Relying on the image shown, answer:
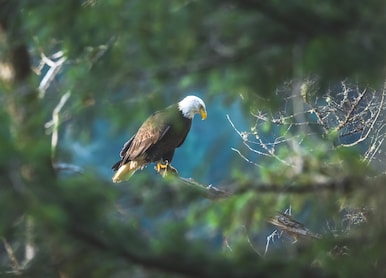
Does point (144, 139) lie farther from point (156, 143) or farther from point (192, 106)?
point (192, 106)

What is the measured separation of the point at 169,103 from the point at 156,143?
471 cm

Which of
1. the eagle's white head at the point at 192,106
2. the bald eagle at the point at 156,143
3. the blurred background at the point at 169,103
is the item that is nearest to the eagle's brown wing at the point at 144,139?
the bald eagle at the point at 156,143

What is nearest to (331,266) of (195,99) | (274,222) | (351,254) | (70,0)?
(351,254)

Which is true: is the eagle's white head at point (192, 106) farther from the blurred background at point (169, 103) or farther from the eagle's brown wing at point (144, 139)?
the blurred background at point (169, 103)

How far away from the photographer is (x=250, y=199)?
262 centimetres

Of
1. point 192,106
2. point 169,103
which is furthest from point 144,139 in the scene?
point 169,103

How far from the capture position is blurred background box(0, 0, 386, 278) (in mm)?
2338

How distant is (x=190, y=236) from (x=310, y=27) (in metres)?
0.64

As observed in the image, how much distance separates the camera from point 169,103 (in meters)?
2.71

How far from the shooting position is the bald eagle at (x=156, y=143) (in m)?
7.31

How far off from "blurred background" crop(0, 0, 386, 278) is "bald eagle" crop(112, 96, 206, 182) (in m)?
4.43

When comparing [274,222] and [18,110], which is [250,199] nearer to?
[18,110]

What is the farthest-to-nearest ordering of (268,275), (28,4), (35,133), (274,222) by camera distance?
(274,222) < (28,4) < (268,275) < (35,133)

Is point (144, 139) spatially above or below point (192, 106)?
below
